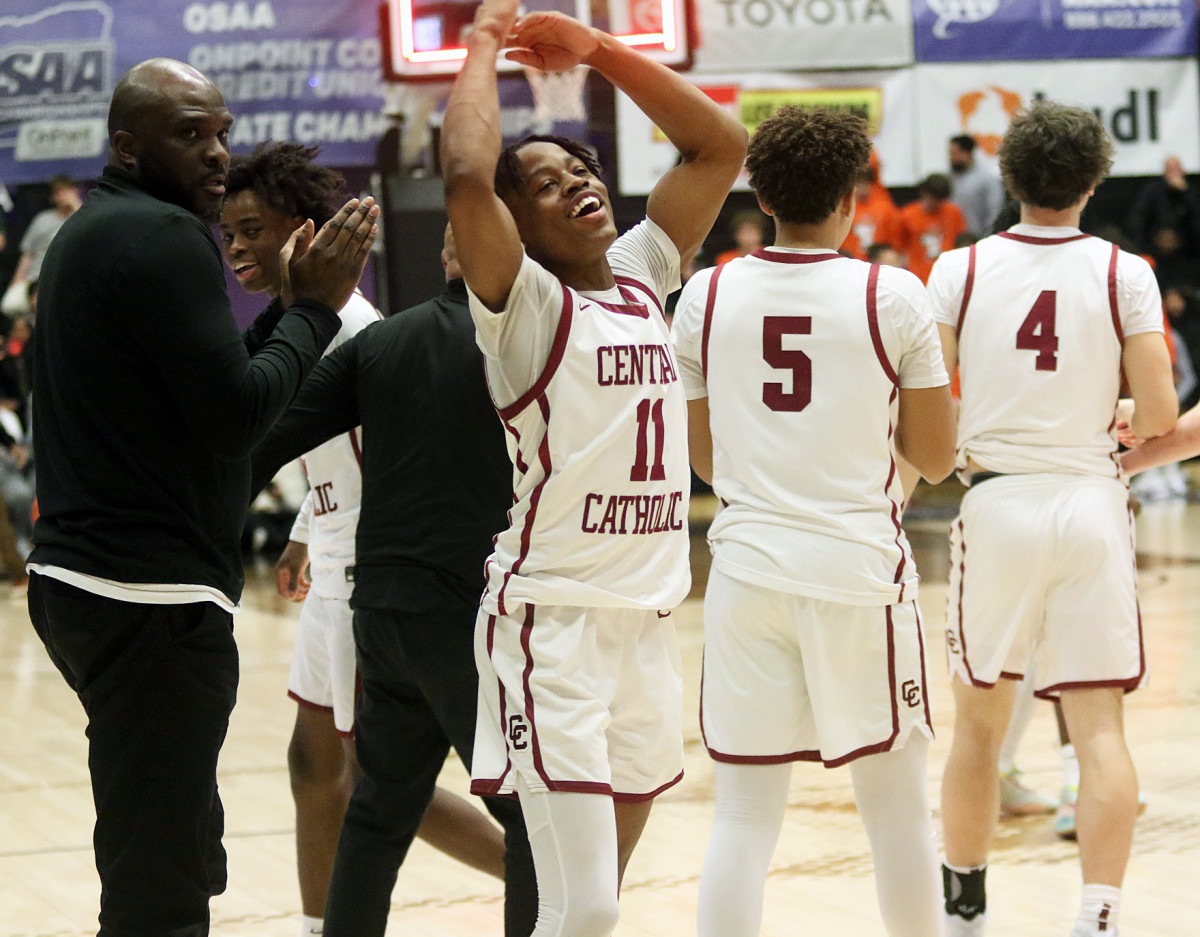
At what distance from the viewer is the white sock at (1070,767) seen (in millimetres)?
4898

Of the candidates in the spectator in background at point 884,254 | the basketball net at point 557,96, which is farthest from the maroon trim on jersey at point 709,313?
the spectator in background at point 884,254

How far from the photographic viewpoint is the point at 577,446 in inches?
106

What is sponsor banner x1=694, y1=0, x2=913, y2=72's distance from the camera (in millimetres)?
A: 11938

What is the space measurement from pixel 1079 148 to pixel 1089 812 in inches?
59.8

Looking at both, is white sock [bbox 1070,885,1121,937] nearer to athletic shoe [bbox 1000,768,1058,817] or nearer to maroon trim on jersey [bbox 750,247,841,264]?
athletic shoe [bbox 1000,768,1058,817]

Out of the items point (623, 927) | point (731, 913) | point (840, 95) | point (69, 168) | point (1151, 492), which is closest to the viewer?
point (731, 913)

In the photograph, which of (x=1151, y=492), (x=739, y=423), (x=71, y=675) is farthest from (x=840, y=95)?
(x=71, y=675)

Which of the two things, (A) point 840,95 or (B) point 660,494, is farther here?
(A) point 840,95

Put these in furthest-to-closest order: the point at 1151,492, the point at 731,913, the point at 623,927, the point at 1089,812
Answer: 1. the point at 1151,492
2. the point at 623,927
3. the point at 1089,812
4. the point at 731,913

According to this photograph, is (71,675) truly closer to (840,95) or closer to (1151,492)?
(840,95)

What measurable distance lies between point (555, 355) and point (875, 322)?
0.75m

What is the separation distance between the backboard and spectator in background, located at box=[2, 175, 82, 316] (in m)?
3.12

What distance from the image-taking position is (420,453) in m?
3.11

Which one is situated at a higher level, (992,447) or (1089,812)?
(992,447)
